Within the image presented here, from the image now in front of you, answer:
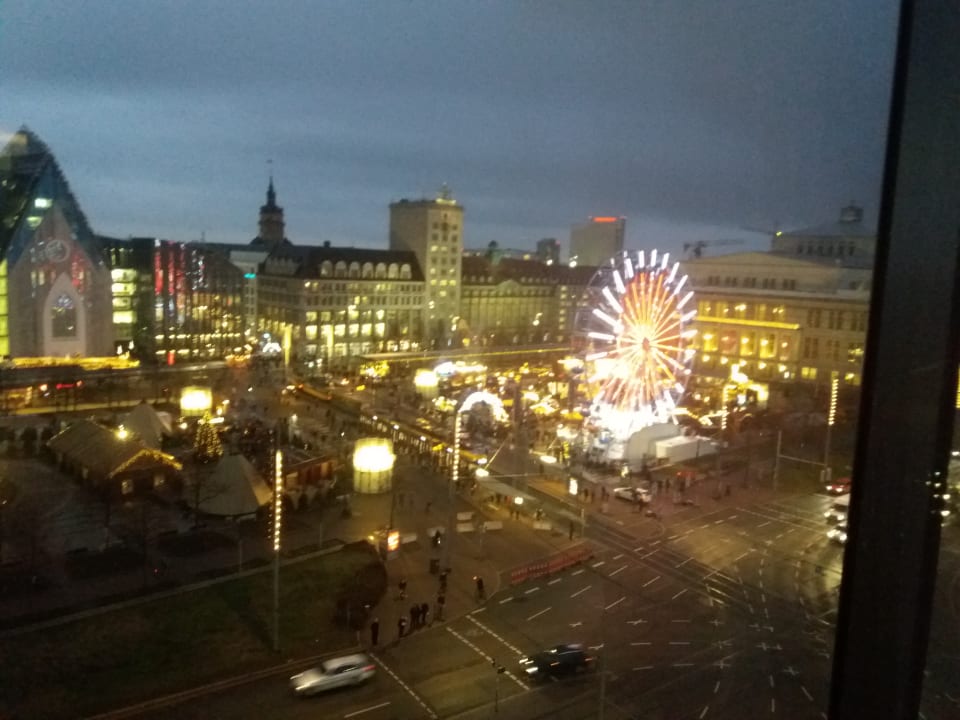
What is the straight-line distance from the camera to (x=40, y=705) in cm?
305

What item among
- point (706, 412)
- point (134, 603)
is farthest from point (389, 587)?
point (706, 412)

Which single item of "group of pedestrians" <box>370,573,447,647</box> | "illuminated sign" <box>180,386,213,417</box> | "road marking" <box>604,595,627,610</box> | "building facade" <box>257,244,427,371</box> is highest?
"building facade" <box>257,244,427,371</box>

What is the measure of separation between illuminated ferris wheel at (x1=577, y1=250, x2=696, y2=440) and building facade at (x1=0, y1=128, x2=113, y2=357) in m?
7.21

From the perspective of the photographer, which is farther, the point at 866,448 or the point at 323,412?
the point at 323,412

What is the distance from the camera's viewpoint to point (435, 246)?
19.0 meters

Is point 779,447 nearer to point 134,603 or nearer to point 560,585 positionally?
point 560,585

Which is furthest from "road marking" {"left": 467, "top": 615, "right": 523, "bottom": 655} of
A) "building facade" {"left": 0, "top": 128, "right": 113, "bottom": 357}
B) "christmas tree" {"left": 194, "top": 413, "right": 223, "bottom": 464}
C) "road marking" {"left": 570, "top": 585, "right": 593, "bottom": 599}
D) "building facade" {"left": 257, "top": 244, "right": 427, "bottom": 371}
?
"building facade" {"left": 257, "top": 244, "right": 427, "bottom": 371}

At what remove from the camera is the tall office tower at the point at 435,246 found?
61.5ft

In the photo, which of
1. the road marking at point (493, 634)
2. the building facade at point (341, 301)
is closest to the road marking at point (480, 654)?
the road marking at point (493, 634)

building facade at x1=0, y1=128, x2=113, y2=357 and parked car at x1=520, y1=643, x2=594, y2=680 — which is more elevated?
building facade at x1=0, y1=128, x2=113, y2=357

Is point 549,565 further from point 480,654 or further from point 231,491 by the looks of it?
point 231,491

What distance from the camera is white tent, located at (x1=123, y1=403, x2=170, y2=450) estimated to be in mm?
8062

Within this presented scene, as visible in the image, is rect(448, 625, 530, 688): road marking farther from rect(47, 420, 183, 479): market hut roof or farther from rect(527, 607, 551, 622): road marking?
rect(47, 420, 183, 479): market hut roof

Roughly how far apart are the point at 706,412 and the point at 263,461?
644 centimetres
